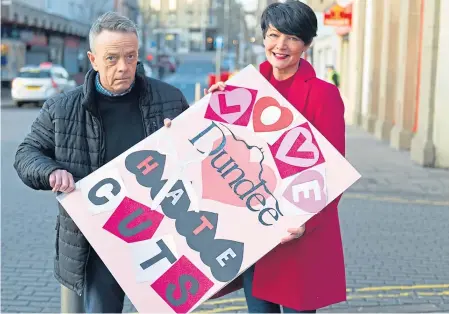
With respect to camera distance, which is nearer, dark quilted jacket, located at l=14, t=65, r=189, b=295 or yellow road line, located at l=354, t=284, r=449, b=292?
dark quilted jacket, located at l=14, t=65, r=189, b=295

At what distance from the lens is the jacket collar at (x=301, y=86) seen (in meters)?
2.69

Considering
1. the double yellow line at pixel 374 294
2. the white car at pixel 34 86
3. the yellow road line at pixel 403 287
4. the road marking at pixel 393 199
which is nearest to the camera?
the double yellow line at pixel 374 294

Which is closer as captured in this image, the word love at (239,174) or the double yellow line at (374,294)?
the word love at (239,174)

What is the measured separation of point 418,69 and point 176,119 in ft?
38.5

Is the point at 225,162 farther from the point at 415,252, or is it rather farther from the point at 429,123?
the point at 429,123

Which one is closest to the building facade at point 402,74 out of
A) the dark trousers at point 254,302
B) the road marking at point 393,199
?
the road marking at point 393,199

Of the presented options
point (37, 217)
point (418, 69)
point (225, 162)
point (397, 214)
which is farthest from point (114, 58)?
point (418, 69)

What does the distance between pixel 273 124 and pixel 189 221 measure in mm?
557

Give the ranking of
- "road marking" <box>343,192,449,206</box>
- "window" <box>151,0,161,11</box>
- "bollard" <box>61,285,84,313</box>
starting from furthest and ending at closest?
"window" <box>151,0,161,11</box>
"road marking" <box>343,192,449,206</box>
"bollard" <box>61,285,84,313</box>

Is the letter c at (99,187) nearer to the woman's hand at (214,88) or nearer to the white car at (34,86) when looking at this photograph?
the woman's hand at (214,88)

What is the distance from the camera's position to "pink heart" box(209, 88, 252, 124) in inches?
110

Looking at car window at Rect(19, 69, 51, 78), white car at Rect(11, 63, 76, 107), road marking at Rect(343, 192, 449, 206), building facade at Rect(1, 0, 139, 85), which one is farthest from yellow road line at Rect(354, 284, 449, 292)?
building facade at Rect(1, 0, 139, 85)

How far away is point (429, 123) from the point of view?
11.5 m

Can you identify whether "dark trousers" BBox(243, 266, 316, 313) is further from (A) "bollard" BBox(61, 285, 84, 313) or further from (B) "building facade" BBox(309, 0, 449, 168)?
(B) "building facade" BBox(309, 0, 449, 168)
